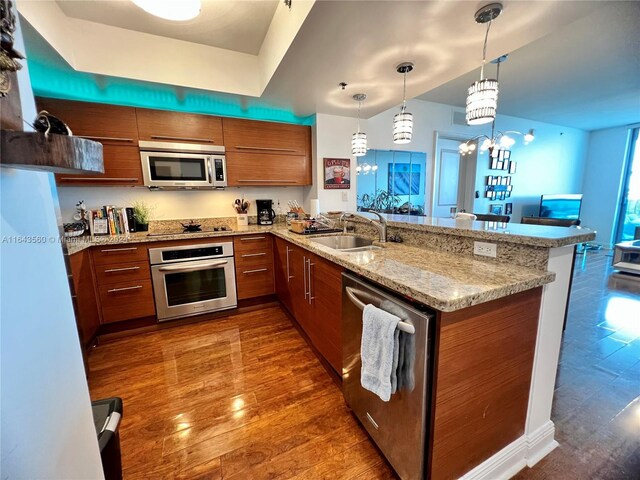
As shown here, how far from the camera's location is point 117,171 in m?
2.55

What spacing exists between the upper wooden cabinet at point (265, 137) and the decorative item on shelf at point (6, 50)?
269 cm

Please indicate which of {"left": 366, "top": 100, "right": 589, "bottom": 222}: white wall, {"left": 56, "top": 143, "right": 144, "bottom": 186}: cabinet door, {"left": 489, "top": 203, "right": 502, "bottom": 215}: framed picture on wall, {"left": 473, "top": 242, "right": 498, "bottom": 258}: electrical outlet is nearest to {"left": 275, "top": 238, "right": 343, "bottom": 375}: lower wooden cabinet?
{"left": 473, "top": 242, "right": 498, "bottom": 258}: electrical outlet

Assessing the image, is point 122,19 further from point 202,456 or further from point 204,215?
point 202,456

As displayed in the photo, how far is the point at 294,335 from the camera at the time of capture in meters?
2.48

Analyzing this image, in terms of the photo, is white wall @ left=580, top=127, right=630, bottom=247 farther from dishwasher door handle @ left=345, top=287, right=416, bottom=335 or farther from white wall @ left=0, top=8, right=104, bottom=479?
white wall @ left=0, top=8, right=104, bottom=479

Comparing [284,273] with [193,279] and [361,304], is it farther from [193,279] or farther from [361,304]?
[361,304]

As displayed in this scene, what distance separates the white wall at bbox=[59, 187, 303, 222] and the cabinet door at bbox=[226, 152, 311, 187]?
1.02ft

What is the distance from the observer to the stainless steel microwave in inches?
103

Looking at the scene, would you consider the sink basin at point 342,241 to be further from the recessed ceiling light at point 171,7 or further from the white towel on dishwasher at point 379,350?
the recessed ceiling light at point 171,7

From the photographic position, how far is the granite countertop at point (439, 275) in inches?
37.7

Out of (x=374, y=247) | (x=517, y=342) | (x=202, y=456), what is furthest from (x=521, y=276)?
(x=202, y=456)

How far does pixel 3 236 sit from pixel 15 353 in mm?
178

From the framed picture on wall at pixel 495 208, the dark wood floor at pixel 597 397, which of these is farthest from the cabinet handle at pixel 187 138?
the framed picture on wall at pixel 495 208

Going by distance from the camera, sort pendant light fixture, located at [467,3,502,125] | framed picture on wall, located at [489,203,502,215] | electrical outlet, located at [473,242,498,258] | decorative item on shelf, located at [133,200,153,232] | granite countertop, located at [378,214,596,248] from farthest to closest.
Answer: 1. framed picture on wall, located at [489,203,502,215]
2. decorative item on shelf, located at [133,200,153,232]
3. pendant light fixture, located at [467,3,502,125]
4. electrical outlet, located at [473,242,498,258]
5. granite countertop, located at [378,214,596,248]
